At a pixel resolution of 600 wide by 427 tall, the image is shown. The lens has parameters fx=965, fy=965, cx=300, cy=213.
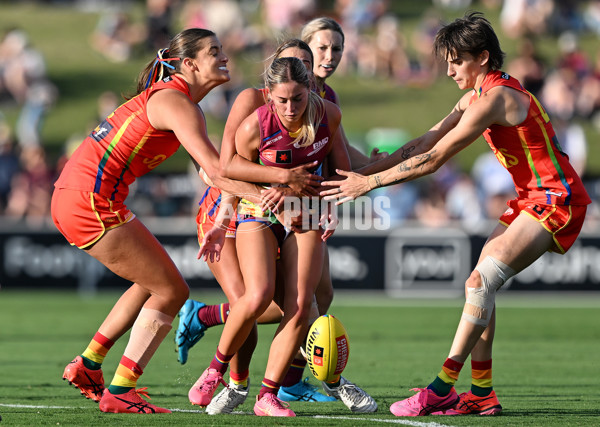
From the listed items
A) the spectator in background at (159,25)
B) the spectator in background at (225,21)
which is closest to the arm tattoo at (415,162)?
the spectator in background at (225,21)

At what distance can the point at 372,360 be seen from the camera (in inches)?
361

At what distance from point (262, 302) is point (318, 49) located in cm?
216

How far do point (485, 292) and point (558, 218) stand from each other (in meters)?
0.65

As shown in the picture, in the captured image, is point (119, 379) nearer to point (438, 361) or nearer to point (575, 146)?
point (438, 361)

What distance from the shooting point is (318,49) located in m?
7.10

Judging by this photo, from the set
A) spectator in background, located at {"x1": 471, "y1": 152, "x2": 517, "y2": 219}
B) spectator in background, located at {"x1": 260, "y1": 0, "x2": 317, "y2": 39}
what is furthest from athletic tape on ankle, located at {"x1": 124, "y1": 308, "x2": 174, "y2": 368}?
spectator in background, located at {"x1": 260, "y1": 0, "x2": 317, "y2": 39}

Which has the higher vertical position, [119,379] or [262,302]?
[262,302]

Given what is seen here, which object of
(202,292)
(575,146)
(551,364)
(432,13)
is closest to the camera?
(551,364)

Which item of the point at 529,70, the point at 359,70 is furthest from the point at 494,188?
the point at 359,70

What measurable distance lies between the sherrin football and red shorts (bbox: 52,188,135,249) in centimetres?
143

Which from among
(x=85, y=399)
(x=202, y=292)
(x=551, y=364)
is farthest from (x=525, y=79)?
(x=85, y=399)

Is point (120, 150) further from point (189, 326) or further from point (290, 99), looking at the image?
point (189, 326)

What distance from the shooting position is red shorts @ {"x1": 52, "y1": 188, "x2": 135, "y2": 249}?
19.9 feet

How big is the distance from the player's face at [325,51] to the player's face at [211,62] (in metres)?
1.00
